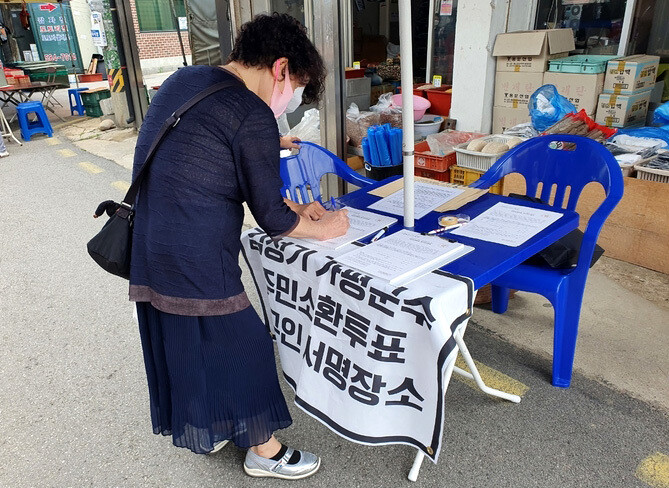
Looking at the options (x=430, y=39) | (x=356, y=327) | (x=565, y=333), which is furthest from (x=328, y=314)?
(x=430, y=39)

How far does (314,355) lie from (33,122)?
32.8 feet

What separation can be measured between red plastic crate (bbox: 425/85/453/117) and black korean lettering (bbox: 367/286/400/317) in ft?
14.3

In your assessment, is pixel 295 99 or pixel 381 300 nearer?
pixel 381 300

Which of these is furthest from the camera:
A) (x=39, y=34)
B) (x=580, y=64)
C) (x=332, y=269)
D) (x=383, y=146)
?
(x=39, y=34)

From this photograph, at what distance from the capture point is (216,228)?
5.13 feet

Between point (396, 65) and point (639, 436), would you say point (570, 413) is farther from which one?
point (396, 65)

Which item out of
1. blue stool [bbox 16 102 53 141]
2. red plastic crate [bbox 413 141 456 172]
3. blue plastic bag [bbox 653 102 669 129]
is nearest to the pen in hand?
red plastic crate [bbox 413 141 456 172]

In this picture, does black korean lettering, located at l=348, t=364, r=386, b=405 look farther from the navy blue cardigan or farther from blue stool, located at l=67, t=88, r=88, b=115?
blue stool, located at l=67, t=88, r=88, b=115

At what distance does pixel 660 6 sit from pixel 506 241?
426 centimetres

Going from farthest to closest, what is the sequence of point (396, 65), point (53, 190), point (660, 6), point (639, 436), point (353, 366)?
point (396, 65)
point (53, 190)
point (660, 6)
point (639, 436)
point (353, 366)

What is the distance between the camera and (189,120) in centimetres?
146

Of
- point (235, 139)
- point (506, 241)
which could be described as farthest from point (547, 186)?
point (235, 139)

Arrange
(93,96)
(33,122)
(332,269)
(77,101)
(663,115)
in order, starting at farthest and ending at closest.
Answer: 1. (77,101)
2. (93,96)
3. (33,122)
4. (663,115)
5. (332,269)

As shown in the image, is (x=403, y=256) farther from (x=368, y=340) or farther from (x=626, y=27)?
(x=626, y=27)
